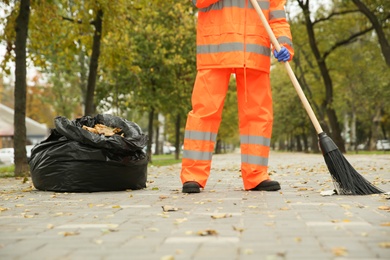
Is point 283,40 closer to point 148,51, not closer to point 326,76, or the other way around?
point 148,51

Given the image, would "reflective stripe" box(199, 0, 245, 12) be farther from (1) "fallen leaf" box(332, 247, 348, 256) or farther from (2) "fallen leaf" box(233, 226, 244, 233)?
(1) "fallen leaf" box(332, 247, 348, 256)

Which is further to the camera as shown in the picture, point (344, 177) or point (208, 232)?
point (344, 177)

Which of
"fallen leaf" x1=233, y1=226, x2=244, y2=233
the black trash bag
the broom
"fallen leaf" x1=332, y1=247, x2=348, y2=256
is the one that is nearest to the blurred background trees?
the black trash bag

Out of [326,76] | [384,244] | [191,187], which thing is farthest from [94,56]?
[326,76]

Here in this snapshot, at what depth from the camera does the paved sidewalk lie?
291 cm

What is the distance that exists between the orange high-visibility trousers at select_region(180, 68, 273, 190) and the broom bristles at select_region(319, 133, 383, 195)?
76cm

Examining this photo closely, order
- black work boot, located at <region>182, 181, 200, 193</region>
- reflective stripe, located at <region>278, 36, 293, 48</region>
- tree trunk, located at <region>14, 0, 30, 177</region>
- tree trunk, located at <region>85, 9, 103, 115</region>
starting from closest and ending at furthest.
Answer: black work boot, located at <region>182, 181, 200, 193</region> → reflective stripe, located at <region>278, 36, 293, 48</region> → tree trunk, located at <region>14, 0, 30, 177</region> → tree trunk, located at <region>85, 9, 103, 115</region>

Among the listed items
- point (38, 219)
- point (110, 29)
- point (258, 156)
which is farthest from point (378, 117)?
point (38, 219)

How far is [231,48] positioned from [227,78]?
318mm

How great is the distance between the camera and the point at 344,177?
546cm

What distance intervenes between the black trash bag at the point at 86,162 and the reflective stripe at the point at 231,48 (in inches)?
51.7

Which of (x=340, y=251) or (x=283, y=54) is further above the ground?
(x=283, y=54)

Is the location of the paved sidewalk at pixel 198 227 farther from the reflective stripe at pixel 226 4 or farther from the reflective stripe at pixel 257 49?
the reflective stripe at pixel 226 4

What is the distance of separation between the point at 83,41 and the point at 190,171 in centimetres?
873
